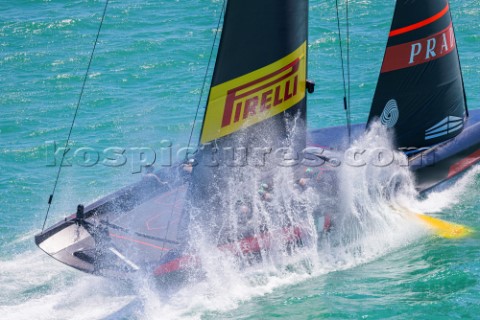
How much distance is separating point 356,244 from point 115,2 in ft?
38.9

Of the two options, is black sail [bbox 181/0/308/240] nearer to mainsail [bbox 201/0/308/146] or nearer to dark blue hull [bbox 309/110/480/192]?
mainsail [bbox 201/0/308/146]

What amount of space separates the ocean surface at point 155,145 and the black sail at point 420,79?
3.45 feet

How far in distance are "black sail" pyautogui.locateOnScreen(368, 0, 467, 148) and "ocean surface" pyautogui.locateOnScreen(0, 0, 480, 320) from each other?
41.4 inches

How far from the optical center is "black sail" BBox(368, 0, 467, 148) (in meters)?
12.6

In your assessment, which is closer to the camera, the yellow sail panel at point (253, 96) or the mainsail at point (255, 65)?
the mainsail at point (255, 65)

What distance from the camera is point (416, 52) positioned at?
41.6ft

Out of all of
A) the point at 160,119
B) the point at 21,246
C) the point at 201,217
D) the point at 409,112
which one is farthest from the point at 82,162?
the point at 409,112

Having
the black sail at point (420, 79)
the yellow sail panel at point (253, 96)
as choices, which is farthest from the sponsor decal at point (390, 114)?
the yellow sail panel at point (253, 96)

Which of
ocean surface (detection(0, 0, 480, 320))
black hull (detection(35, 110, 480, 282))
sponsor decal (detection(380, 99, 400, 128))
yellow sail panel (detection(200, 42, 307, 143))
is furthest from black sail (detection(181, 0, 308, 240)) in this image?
sponsor decal (detection(380, 99, 400, 128))

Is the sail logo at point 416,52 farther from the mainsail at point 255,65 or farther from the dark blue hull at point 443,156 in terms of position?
the mainsail at point 255,65

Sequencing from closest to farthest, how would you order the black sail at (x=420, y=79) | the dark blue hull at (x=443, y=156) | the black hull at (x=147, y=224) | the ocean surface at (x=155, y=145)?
1. the ocean surface at (x=155, y=145)
2. the black hull at (x=147, y=224)
3. the black sail at (x=420, y=79)
4. the dark blue hull at (x=443, y=156)

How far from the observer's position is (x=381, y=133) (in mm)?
13008

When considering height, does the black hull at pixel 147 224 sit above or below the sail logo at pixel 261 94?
below

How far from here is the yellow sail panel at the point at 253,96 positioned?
35.5 ft
